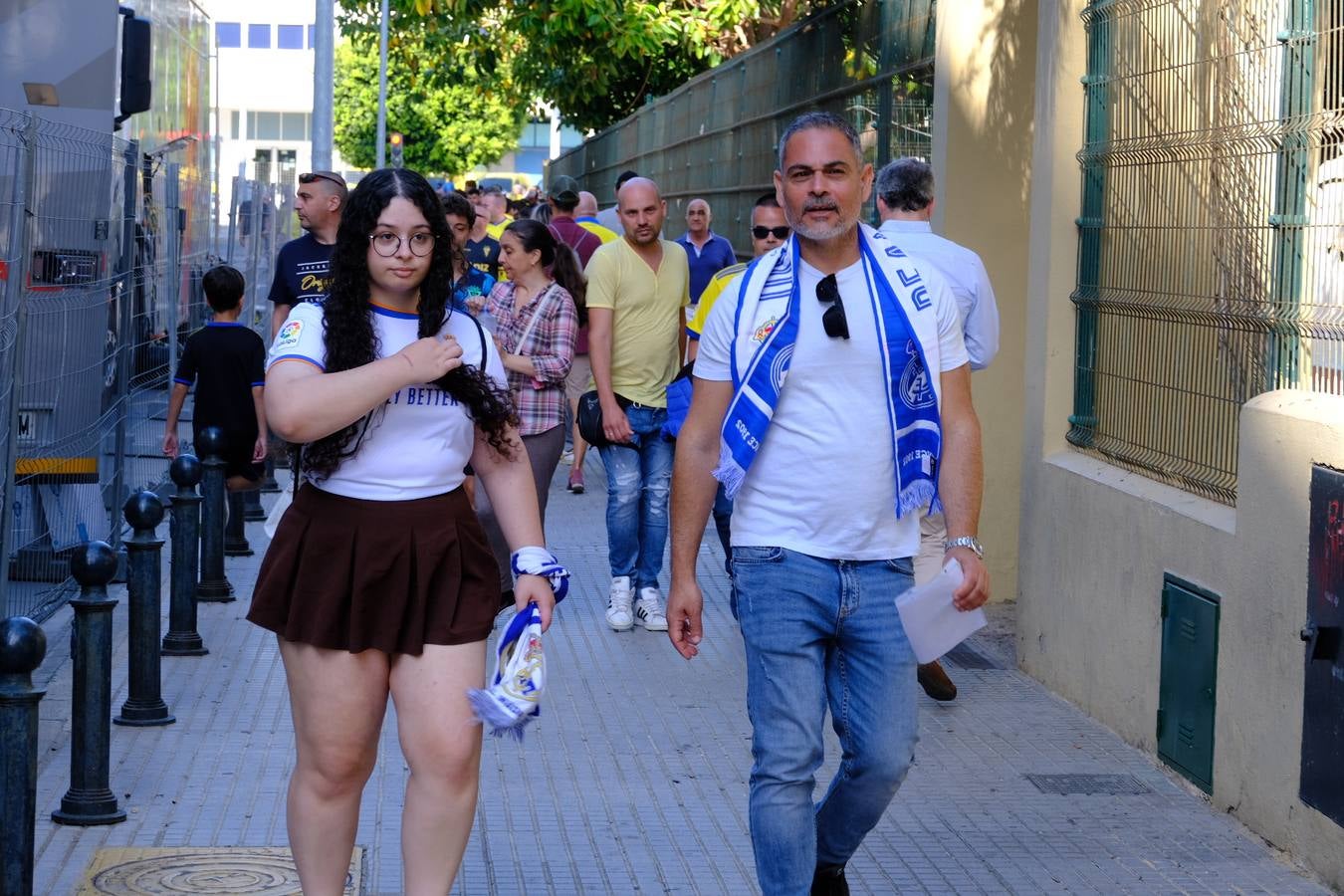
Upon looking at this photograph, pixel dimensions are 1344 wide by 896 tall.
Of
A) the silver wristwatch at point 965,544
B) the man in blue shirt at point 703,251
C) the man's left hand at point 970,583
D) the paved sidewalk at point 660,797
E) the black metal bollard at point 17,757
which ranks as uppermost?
the man in blue shirt at point 703,251

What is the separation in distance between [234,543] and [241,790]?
5.17m

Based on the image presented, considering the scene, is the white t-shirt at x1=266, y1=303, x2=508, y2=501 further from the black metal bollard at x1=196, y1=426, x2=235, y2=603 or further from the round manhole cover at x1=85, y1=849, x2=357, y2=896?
the black metal bollard at x1=196, y1=426, x2=235, y2=603

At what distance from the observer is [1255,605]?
5.95 m

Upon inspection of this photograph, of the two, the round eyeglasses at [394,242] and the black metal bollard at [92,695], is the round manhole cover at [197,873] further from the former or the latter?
the round eyeglasses at [394,242]

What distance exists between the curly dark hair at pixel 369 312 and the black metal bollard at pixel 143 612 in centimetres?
282

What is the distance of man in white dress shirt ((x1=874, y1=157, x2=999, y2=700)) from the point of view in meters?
7.48

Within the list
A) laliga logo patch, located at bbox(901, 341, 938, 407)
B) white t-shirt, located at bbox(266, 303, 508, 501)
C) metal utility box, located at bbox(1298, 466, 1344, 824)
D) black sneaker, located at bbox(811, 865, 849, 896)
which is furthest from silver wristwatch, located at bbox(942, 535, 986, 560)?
metal utility box, located at bbox(1298, 466, 1344, 824)

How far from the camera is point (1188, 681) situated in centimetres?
648

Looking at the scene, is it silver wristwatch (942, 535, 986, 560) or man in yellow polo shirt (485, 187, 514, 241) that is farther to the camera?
man in yellow polo shirt (485, 187, 514, 241)

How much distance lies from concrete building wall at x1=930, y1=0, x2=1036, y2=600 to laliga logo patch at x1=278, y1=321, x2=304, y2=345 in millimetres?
5989

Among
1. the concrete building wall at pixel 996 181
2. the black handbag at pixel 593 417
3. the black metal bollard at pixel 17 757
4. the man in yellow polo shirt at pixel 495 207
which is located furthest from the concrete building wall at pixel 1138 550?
the man in yellow polo shirt at pixel 495 207

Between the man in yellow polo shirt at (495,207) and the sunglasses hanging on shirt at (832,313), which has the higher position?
the man in yellow polo shirt at (495,207)

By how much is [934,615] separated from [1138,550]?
286 cm

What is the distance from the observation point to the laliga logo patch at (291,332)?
173 inches
